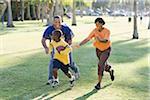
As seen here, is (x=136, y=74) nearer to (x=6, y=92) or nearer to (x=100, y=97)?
(x=100, y=97)

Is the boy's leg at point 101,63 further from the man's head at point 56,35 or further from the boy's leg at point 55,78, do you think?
the man's head at point 56,35

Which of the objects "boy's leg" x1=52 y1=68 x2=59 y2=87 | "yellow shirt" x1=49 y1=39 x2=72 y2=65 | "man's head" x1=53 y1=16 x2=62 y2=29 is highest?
"man's head" x1=53 y1=16 x2=62 y2=29

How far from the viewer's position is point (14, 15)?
6431 cm

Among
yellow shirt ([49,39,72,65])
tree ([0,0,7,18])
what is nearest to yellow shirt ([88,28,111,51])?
yellow shirt ([49,39,72,65])

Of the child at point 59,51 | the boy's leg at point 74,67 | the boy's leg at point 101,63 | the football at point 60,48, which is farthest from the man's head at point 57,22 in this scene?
the boy's leg at point 101,63

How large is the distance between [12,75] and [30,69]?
1213 mm

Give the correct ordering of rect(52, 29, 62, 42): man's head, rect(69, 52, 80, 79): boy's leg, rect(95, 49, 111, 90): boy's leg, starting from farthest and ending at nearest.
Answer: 1. rect(69, 52, 80, 79): boy's leg
2. rect(95, 49, 111, 90): boy's leg
3. rect(52, 29, 62, 42): man's head

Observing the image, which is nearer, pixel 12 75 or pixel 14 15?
pixel 12 75

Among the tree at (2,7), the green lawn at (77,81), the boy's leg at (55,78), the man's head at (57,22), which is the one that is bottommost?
the green lawn at (77,81)

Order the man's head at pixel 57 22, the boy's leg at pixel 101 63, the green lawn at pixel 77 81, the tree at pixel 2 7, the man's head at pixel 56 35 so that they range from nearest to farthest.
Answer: the green lawn at pixel 77 81, the man's head at pixel 56 35, the man's head at pixel 57 22, the boy's leg at pixel 101 63, the tree at pixel 2 7

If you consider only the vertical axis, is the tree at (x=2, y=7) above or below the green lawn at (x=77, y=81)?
above

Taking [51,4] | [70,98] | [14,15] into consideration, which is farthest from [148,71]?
[14,15]

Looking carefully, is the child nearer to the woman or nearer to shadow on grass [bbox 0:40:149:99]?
shadow on grass [bbox 0:40:149:99]

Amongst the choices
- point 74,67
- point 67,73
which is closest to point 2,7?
point 74,67
